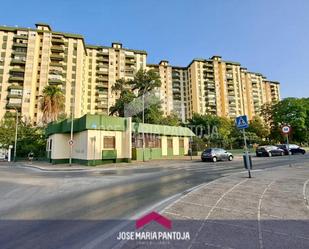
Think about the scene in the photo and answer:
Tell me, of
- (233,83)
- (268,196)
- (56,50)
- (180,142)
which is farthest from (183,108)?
(268,196)

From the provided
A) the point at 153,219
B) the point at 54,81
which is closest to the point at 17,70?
the point at 54,81

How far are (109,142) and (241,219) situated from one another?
2073 centimetres

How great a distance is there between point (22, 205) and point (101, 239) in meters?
4.53

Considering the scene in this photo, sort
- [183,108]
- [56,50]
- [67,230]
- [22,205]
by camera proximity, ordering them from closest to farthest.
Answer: [67,230] < [22,205] < [56,50] < [183,108]

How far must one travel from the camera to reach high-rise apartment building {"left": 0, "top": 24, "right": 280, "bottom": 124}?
210 ft

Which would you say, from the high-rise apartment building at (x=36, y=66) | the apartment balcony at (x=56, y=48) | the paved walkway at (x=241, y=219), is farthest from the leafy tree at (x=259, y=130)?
the apartment balcony at (x=56, y=48)

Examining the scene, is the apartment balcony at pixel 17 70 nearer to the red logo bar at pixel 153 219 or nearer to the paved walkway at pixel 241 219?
the paved walkway at pixel 241 219

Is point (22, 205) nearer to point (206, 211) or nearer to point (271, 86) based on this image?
point (206, 211)

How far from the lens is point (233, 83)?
99.7 m

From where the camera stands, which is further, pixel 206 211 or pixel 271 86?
pixel 271 86

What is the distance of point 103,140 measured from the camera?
23859mm

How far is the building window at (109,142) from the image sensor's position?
24.1m

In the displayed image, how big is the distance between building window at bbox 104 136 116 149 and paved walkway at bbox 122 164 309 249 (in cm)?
1761

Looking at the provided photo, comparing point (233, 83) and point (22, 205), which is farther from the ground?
point (233, 83)
